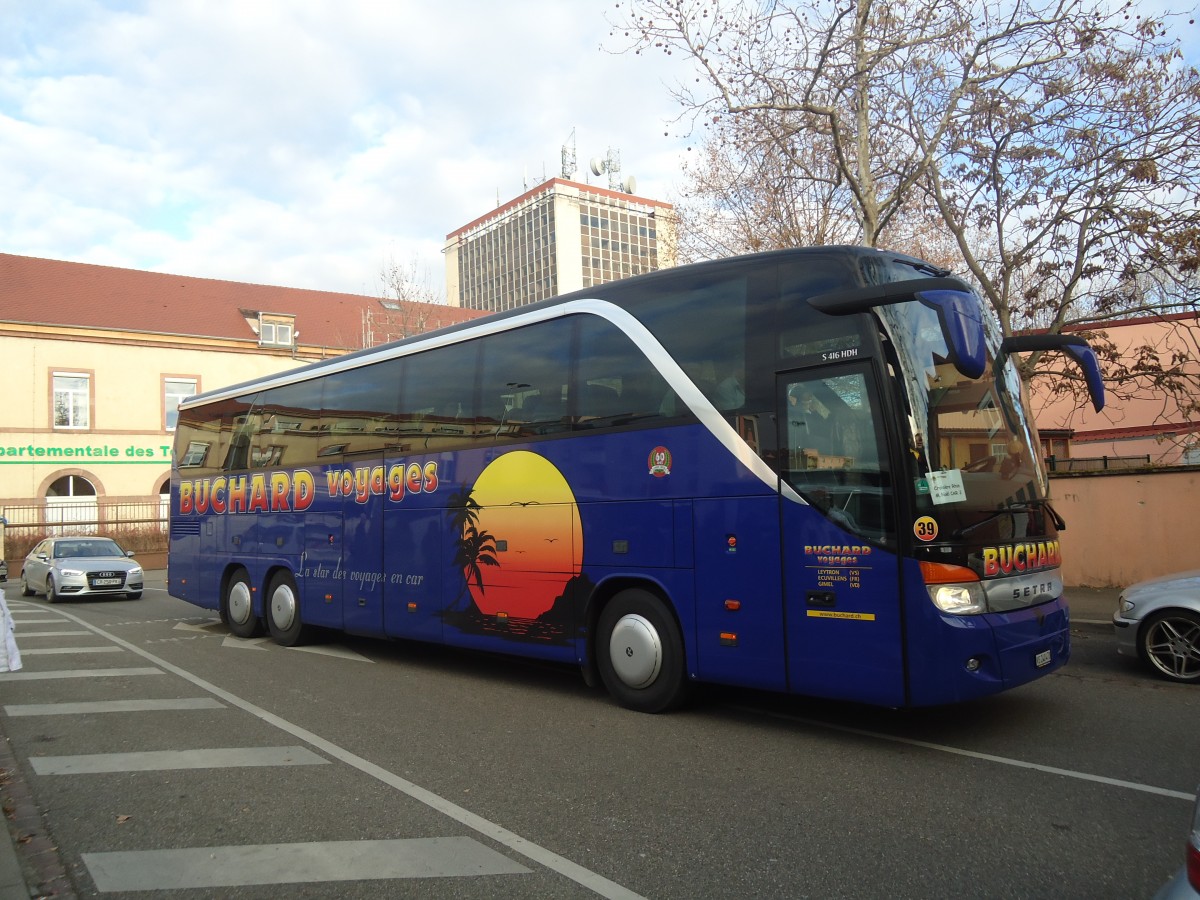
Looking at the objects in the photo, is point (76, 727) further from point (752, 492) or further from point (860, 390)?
point (860, 390)

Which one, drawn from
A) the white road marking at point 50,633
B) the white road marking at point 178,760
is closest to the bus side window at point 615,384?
the white road marking at point 178,760

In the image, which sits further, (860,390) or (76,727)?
(76,727)

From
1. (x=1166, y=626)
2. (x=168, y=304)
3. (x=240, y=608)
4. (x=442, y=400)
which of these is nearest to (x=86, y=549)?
(x=240, y=608)

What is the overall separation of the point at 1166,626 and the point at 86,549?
22583mm

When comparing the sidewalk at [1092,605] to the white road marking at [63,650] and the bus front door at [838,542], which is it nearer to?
the bus front door at [838,542]

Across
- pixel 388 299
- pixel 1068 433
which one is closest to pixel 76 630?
pixel 1068 433

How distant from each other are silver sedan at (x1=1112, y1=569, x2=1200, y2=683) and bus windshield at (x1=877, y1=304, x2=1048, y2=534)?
280 cm

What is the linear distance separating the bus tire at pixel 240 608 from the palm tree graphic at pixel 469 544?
5174mm

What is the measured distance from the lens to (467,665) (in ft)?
34.6

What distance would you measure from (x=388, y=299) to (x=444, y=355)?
30994mm

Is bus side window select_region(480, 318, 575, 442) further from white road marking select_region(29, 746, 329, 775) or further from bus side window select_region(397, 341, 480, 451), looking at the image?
white road marking select_region(29, 746, 329, 775)

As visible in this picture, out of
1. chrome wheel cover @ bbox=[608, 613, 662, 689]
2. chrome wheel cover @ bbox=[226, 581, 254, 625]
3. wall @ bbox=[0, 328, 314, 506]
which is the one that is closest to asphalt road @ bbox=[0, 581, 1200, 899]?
chrome wheel cover @ bbox=[608, 613, 662, 689]

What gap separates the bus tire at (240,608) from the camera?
13.1 m

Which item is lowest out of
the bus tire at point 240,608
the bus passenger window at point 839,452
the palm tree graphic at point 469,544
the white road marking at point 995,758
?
the white road marking at point 995,758
